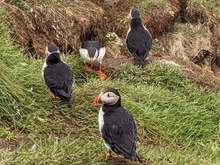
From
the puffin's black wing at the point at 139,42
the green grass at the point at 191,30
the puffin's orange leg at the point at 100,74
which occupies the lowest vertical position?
the green grass at the point at 191,30

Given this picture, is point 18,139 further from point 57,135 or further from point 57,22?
point 57,22

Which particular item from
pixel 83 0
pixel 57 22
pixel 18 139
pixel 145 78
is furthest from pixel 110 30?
pixel 18 139

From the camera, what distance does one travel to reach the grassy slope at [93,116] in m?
5.97

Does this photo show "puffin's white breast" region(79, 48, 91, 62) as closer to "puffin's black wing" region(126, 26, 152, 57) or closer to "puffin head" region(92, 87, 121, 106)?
"puffin's black wing" region(126, 26, 152, 57)

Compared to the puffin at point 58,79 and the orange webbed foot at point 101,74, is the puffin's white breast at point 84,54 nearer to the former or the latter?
the orange webbed foot at point 101,74

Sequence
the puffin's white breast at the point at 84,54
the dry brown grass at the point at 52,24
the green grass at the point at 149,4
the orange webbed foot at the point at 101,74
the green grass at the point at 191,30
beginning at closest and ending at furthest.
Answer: the orange webbed foot at the point at 101,74 < the puffin's white breast at the point at 84,54 < the dry brown grass at the point at 52,24 < the green grass at the point at 149,4 < the green grass at the point at 191,30

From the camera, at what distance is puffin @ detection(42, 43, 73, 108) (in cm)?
699

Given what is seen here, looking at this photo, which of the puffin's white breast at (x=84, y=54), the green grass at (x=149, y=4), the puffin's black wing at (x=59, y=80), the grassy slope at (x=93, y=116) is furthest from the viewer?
the green grass at (x=149, y=4)

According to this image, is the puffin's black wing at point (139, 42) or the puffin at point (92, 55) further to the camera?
the puffin's black wing at point (139, 42)

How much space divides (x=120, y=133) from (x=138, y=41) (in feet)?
13.3

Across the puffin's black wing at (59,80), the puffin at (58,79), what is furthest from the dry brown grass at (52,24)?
the puffin's black wing at (59,80)

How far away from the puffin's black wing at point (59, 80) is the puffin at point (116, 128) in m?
0.94

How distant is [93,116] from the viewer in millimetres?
7137

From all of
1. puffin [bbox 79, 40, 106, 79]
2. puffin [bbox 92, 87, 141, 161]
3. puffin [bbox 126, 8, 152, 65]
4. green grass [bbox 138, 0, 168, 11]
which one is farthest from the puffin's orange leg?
green grass [bbox 138, 0, 168, 11]
